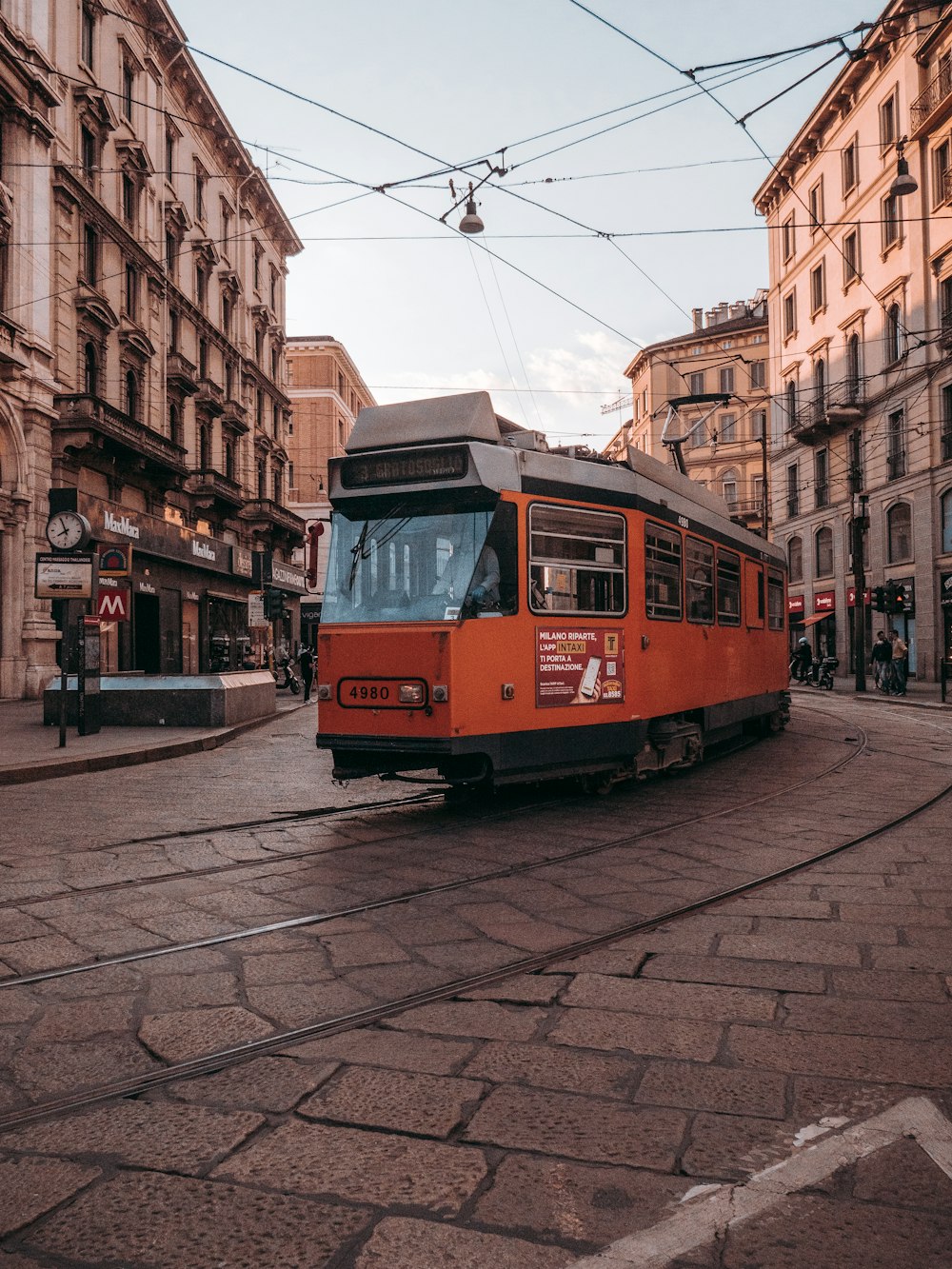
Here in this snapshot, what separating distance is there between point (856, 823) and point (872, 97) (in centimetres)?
2985

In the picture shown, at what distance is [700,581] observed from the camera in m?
9.29

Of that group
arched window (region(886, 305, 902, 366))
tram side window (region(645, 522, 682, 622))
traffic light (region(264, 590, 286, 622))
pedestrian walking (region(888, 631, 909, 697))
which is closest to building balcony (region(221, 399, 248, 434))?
traffic light (region(264, 590, 286, 622))

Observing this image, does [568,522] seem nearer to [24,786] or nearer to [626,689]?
[626,689]

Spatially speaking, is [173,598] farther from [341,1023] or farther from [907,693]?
[341,1023]

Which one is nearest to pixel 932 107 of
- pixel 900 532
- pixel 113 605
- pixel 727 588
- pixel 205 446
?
pixel 900 532

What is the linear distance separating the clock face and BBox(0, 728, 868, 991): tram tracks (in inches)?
282

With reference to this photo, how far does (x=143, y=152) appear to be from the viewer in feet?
82.6

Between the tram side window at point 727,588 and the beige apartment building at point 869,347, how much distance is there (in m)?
13.8

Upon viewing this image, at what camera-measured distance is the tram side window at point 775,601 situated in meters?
12.3

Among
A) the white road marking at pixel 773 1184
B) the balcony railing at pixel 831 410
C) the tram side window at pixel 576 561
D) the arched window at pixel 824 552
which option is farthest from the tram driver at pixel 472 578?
the arched window at pixel 824 552

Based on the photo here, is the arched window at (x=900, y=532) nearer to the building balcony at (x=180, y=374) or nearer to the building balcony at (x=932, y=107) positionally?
the building balcony at (x=932, y=107)

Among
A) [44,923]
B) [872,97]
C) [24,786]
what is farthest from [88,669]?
[872,97]

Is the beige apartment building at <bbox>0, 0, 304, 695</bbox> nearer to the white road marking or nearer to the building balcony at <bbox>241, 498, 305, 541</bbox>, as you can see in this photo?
the building balcony at <bbox>241, 498, 305, 541</bbox>

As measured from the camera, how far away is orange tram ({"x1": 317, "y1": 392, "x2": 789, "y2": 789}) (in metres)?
6.64
